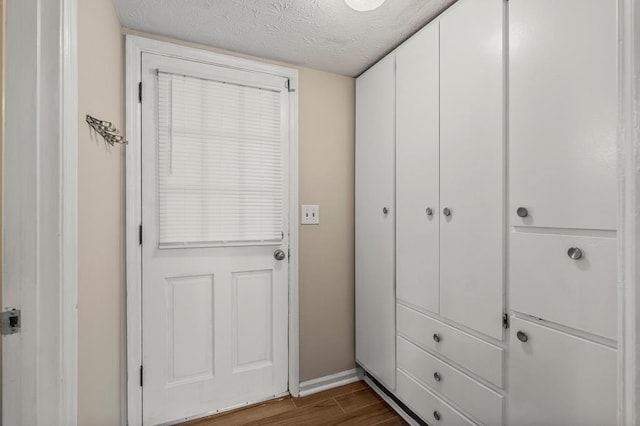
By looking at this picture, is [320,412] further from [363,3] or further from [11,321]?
[363,3]

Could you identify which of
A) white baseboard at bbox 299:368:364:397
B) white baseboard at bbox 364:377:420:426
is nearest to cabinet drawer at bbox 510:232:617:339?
white baseboard at bbox 364:377:420:426

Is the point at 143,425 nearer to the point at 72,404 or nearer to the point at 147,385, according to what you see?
the point at 147,385

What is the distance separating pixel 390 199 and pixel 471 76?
2.43 feet

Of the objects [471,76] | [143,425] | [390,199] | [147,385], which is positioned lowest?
[143,425]

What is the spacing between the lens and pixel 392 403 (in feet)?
5.99

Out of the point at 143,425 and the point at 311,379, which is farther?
the point at 311,379

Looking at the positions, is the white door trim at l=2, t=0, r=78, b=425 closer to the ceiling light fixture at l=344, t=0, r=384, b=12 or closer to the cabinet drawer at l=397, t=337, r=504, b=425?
the ceiling light fixture at l=344, t=0, r=384, b=12

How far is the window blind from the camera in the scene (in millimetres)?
1665

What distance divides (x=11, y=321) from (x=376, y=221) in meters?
1.63

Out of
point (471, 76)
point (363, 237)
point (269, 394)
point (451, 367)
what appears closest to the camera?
point (471, 76)

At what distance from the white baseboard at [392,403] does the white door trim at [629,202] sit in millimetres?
1392

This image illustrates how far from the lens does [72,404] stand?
33.6 inches

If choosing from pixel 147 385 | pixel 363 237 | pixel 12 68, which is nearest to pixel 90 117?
pixel 12 68

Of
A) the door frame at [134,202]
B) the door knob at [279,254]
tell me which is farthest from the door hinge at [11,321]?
the door knob at [279,254]
